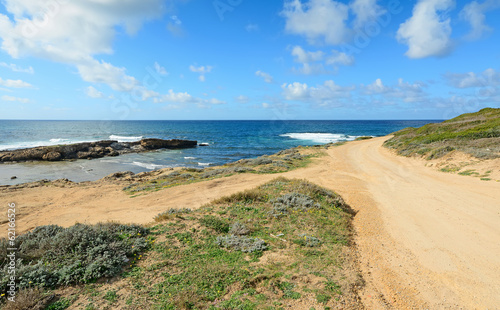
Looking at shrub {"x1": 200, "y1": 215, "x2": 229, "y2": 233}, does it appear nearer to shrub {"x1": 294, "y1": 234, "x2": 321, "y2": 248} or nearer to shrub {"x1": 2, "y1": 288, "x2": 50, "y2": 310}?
shrub {"x1": 294, "y1": 234, "x2": 321, "y2": 248}

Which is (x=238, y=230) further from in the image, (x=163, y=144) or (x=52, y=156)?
(x=163, y=144)

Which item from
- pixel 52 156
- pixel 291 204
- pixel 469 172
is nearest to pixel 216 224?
pixel 291 204

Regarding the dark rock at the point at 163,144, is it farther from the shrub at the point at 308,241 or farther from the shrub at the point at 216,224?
the shrub at the point at 308,241

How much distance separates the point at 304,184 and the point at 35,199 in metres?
18.5

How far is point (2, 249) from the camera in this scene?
662 centimetres

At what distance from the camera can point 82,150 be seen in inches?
1682

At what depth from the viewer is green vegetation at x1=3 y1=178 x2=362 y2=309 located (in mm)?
5516

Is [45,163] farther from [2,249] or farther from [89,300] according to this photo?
[89,300]

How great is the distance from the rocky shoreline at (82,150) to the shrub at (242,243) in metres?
42.0

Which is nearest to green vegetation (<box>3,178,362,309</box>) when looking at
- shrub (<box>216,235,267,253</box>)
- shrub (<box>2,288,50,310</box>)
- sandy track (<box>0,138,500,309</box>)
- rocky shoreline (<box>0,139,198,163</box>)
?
shrub (<box>216,235,267,253</box>)

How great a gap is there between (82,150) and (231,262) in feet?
152

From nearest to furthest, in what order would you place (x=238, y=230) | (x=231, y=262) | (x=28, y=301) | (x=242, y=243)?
(x=28, y=301) < (x=231, y=262) < (x=242, y=243) < (x=238, y=230)

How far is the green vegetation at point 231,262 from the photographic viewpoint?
552cm

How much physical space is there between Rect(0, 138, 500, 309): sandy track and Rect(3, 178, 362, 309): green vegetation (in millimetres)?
1107
